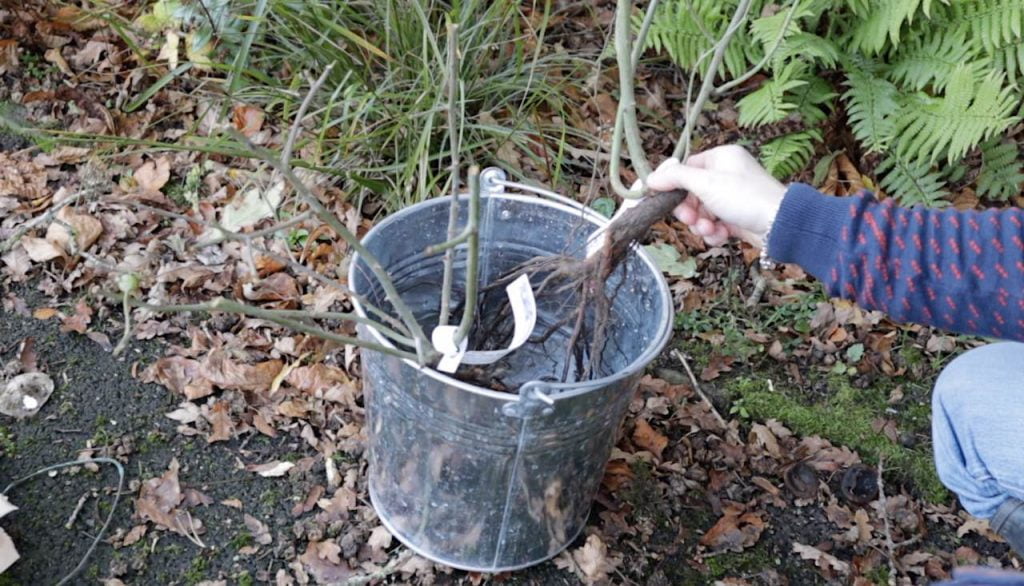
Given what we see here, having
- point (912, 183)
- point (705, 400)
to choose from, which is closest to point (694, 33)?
point (912, 183)

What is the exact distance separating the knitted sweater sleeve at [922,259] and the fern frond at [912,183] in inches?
69.4

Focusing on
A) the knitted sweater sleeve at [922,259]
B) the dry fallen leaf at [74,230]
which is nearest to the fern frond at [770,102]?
the knitted sweater sleeve at [922,259]

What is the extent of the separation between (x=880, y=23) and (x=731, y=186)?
5.87 feet

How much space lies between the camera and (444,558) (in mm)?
2342

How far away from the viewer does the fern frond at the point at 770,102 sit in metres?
3.28

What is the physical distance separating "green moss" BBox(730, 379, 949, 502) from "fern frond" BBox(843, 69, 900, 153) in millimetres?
918

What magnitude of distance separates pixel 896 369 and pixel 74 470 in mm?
2408

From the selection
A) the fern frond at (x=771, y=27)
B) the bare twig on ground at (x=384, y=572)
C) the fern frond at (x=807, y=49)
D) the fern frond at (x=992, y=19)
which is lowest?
the bare twig on ground at (x=384, y=572)

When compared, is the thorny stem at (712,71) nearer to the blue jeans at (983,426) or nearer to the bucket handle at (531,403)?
the bucket handle at (531,403)

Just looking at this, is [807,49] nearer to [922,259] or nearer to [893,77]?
[893,77]

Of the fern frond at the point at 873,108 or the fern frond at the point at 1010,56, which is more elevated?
the fern frond at the point at 1010,56

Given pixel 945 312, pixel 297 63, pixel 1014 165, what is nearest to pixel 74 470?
pixel 297 63

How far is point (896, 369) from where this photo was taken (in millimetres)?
3062

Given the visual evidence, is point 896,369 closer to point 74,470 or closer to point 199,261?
point 199,261
